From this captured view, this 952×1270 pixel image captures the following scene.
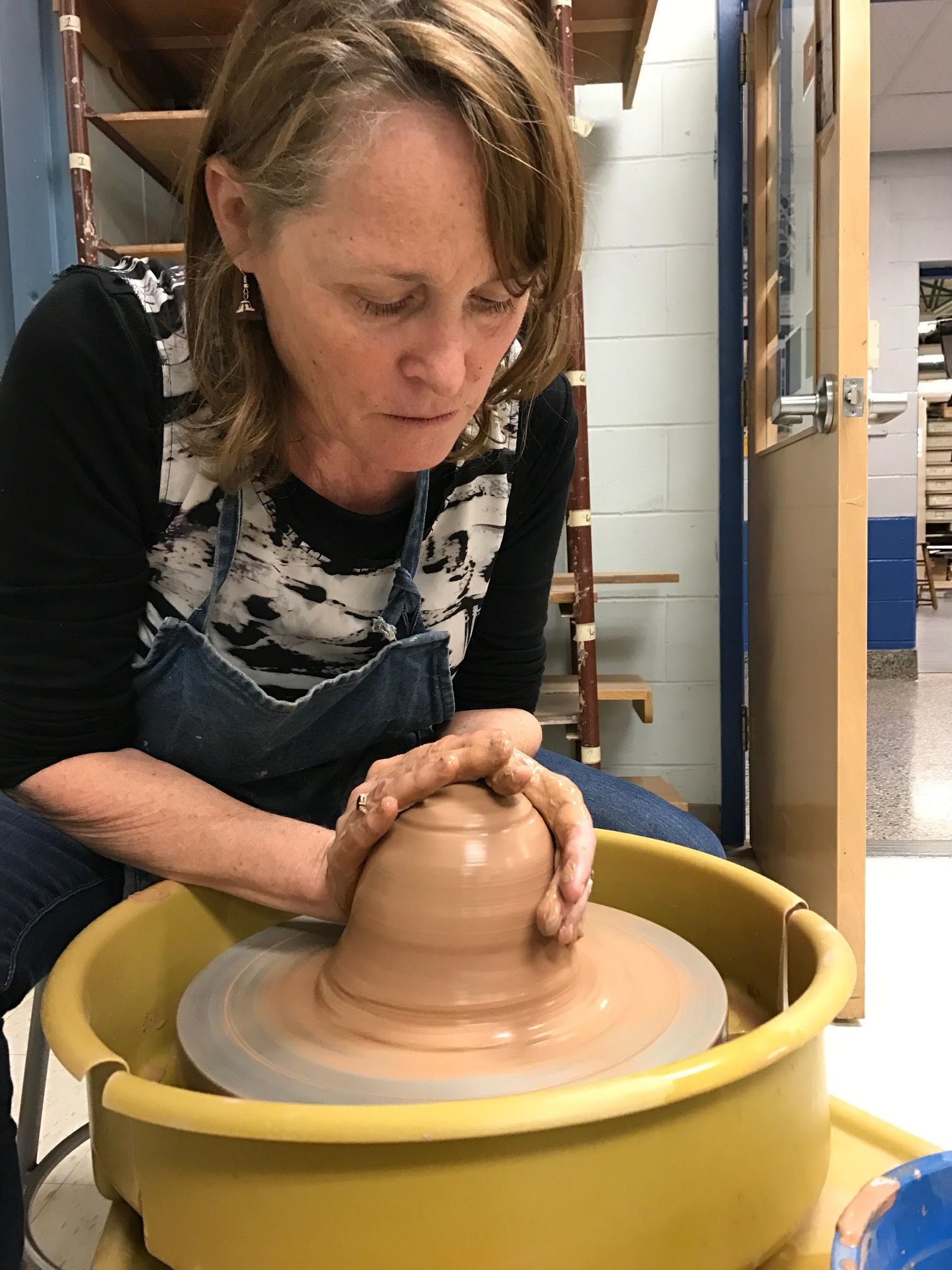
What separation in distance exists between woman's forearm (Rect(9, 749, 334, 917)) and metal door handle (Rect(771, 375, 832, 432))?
115cm

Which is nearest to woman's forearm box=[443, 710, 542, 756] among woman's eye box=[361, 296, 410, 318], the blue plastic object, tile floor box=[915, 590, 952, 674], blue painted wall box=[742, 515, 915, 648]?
woman's eye box=[361, 296, 410, 318]

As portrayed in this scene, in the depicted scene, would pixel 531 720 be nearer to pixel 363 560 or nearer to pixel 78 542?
pixel 363 560

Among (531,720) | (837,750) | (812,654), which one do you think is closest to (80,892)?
(531,720)

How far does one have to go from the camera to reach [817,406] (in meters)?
1.63

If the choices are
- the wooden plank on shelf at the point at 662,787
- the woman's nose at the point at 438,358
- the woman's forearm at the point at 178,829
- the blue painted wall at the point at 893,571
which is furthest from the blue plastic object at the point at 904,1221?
the blue painted wall at the point at 893,571

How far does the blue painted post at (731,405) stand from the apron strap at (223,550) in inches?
70.5

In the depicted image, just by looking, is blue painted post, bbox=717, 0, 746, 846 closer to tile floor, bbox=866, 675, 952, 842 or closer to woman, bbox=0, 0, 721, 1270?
tile floor, bbox=866, 675, 952, 842

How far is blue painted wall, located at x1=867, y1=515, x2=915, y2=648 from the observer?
5.21 metres

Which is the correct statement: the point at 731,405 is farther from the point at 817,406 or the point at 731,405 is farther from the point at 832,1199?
the point at 832,1199

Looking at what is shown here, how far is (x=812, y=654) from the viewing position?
181cm

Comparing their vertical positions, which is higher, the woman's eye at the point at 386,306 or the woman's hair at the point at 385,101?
the woman's hair at the point at 385,101

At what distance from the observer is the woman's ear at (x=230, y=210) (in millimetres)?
804

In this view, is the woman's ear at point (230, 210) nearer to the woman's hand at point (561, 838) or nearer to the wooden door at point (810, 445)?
the woman's hand at point (561, 838)

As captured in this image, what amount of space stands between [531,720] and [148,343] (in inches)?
23.2
